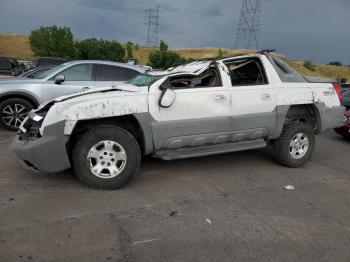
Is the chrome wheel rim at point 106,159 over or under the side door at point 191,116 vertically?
under

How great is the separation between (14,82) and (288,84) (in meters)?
5.95

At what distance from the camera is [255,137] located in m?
6.01

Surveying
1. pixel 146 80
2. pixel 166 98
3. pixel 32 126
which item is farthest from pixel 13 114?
pixel 166 98

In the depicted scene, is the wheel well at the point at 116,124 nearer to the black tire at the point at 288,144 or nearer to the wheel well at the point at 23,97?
the black tire at the point at 288,144

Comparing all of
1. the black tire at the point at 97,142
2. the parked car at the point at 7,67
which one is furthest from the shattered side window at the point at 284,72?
Answer: the parked car at the point at 7,67

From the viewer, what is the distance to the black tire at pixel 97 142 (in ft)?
15.6

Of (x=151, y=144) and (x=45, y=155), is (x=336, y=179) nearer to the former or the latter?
(x=151, y=144)

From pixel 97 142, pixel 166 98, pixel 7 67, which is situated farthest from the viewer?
pixel 7 67

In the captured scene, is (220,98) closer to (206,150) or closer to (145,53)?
(206,150)

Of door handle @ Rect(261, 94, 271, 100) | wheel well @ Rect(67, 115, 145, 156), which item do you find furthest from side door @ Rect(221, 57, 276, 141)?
wheel well @ Rect(67, 115, 145, 156)

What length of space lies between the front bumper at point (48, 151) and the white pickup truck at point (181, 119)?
0.01 metres

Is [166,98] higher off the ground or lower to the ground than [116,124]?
higher

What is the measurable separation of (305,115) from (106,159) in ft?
12.2

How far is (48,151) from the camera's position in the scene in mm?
4625
